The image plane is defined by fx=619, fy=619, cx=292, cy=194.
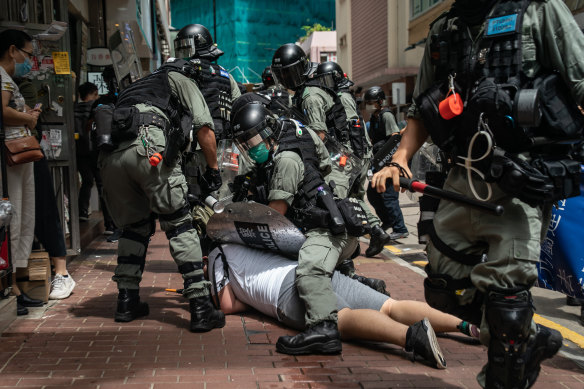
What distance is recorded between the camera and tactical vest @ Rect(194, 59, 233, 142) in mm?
5883

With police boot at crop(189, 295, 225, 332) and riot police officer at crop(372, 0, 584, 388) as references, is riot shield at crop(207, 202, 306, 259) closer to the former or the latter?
police boot at crop(189, 295, 225, 332)

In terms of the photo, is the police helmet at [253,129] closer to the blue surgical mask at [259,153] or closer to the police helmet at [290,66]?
the blue surgical mask at [259,153]

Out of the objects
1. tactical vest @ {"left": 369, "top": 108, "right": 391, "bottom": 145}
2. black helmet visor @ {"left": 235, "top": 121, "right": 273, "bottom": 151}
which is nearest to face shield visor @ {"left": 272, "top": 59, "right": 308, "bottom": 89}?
tactical vest @ {"left": 369, "top": 108, "right": 391, "bottom": 145}

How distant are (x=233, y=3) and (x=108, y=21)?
59.1m

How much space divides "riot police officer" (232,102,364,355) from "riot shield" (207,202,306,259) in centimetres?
8

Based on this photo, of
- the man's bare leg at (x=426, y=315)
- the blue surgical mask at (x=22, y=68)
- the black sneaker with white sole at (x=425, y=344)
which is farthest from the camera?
the blue surgical mask at (x=22, y=68)

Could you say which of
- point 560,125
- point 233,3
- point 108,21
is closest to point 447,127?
point 560,125

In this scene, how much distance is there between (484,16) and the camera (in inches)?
110

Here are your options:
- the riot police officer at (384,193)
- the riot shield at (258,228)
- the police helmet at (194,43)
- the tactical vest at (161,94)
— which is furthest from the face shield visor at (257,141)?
the riot police officer at (384,193)

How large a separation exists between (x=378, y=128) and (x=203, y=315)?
212 inches

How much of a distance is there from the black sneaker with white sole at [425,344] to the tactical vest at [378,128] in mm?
5529

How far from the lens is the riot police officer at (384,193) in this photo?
8036 millimetres

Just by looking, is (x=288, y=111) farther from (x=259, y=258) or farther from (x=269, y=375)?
(x=269, y=375)

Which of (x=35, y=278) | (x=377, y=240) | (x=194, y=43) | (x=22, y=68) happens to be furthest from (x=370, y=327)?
(x=22, y=68)
